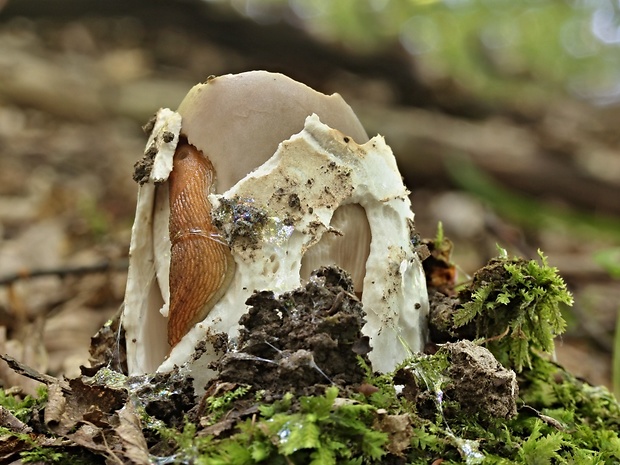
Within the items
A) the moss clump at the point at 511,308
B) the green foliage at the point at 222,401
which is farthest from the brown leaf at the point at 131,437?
the moss clump at the point at 511,308

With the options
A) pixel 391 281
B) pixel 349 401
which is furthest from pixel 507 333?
pixel 349 401

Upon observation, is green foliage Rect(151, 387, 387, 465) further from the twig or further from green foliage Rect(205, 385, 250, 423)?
the twig

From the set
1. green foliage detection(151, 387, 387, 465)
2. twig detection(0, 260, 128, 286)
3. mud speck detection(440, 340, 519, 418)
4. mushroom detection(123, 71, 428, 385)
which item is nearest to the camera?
green foliage detection(151, 387, 387, 465)

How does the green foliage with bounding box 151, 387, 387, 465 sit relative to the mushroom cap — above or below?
below

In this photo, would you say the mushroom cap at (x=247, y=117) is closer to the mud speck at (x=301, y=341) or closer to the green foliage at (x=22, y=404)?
the mud speck at (x=301, y=341)

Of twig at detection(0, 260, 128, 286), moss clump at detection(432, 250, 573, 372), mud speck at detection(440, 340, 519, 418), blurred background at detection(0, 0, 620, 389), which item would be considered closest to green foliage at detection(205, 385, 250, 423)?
mud speck at detection(440, 340, 519, 418)

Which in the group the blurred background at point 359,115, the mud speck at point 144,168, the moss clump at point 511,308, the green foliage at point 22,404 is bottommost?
the green foliage at point 22,404

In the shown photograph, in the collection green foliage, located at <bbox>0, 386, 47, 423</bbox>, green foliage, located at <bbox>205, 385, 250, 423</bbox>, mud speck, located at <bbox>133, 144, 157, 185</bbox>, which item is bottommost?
green foliage, located at <bbox>205, 385, 250, 423</bbox>
